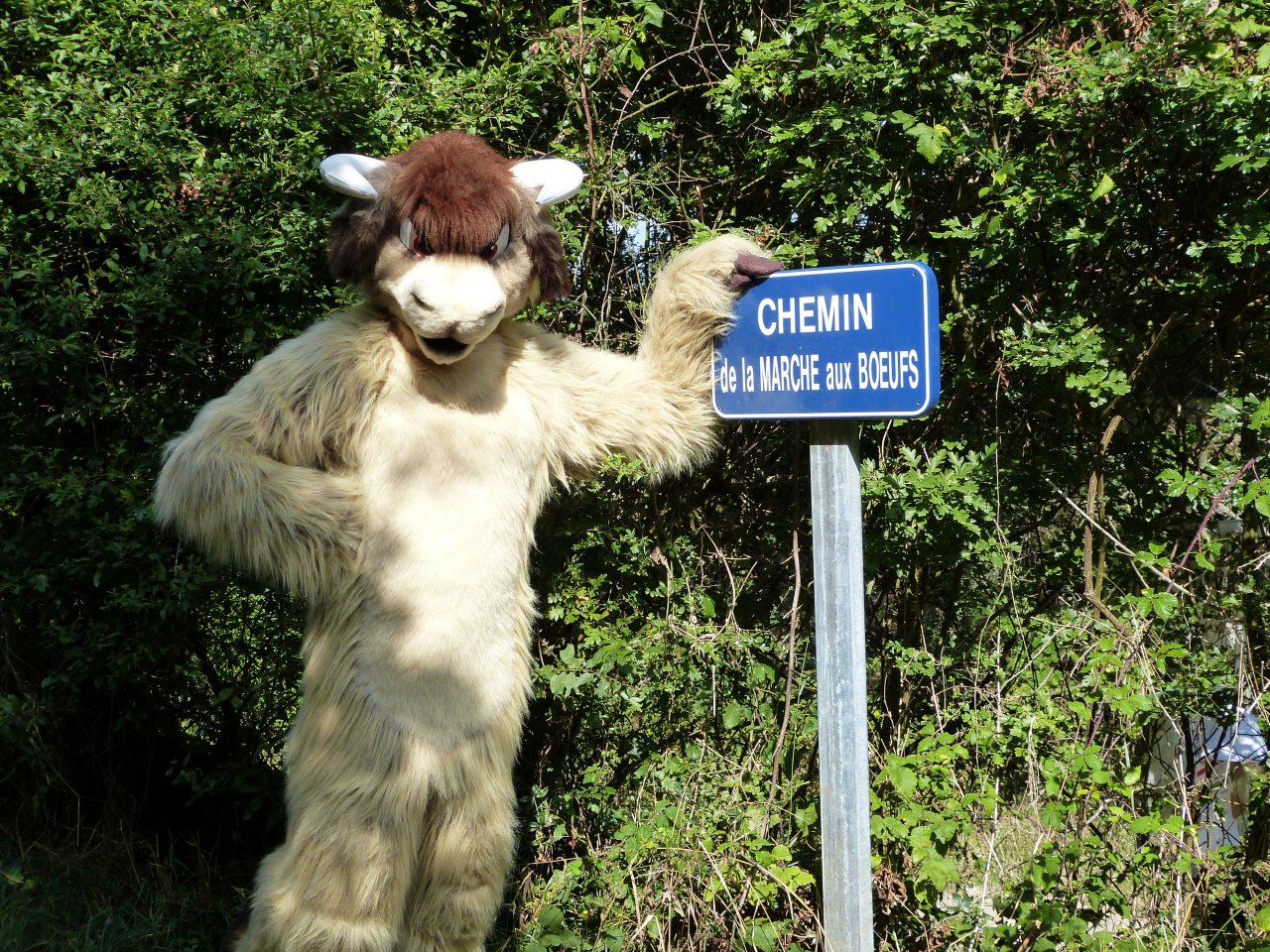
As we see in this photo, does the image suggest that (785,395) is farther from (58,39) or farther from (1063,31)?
(58,39)

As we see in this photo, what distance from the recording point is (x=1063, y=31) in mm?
3033

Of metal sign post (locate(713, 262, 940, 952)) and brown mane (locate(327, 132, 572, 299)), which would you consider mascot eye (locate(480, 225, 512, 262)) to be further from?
metal sign post (locate(713, 262, 940, 952))

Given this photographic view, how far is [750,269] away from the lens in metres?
2.91

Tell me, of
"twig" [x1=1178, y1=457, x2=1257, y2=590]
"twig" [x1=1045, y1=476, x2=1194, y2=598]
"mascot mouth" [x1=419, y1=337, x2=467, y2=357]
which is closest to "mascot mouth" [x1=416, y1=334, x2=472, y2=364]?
"mascot mouth" [x1=419, y1=337, x2=467, y2=357]

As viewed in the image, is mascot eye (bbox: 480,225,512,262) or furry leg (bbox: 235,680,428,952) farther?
mascot eye (bbox: 480,225,512,262)

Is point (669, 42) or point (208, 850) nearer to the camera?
point (669, 42)

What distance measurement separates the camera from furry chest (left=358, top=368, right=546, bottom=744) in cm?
273

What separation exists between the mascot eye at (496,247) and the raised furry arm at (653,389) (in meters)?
0.49

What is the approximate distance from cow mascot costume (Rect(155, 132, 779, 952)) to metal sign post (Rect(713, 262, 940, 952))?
11.8 inches

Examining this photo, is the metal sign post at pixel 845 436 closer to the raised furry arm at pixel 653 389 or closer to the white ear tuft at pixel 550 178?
the raised furry arm at pixel 653 389

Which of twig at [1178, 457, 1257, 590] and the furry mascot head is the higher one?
the furry mascot head

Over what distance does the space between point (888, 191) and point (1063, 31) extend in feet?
2.03

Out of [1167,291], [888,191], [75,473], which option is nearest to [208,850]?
[75,473]

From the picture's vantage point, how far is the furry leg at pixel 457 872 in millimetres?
2793
